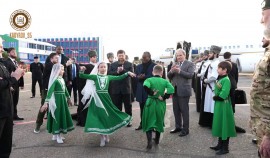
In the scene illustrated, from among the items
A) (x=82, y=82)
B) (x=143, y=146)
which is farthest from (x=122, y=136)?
(x=82, y=82)

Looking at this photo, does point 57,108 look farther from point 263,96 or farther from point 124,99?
point 263,96

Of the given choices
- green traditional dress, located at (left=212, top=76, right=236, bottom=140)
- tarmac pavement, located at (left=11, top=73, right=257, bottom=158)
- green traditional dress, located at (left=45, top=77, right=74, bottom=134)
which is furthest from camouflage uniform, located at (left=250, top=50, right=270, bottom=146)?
green traditional dress, located at (left=45, top=77, right=74, bottom=134)

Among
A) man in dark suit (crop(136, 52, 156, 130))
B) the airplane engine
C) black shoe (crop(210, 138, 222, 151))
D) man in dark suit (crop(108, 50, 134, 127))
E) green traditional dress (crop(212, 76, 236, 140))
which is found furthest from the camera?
the airplane engine

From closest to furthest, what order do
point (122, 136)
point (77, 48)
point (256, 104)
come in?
1. point (256, 104)
2. point (122, 136)
3. point (77, 48)

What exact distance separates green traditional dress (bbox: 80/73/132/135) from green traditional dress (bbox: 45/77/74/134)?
2.09 ft

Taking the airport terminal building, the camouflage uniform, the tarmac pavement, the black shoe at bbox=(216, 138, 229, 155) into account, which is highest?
the airport terminal building

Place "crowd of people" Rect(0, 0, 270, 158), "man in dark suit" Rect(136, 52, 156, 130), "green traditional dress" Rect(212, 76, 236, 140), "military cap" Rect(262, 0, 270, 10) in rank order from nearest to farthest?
"military cap" Rect(262, 0, 270, 10) < "crowd of people" Rect(0, 0, 270, 158) < "green traditional dress" Rect(212, 76, 236, 140) < "man in dark suit" Rect(136, 52, 156, 130)

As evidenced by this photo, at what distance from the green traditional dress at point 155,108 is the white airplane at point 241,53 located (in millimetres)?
20630

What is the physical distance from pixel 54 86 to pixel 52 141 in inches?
47.7

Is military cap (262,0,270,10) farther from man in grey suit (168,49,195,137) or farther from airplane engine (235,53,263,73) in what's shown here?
airplane engine (235,53,263,73)

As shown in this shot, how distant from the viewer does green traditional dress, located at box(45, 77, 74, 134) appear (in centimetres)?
600

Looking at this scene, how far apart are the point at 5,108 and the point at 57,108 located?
2.08m

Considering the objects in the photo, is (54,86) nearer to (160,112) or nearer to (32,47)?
(160,112)

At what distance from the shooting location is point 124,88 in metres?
7.70
